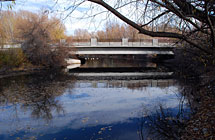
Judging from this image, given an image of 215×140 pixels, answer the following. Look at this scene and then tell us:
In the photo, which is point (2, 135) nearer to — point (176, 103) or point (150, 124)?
point (150, 124)

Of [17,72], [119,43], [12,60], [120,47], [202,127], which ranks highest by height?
[119,43]

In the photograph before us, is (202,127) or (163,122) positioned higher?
(202,127)

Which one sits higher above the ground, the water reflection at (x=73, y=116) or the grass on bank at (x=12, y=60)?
the grass on bank at (x=12, y=60)

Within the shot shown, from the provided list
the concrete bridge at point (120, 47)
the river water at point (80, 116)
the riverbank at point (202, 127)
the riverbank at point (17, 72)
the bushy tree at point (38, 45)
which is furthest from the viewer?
the concrete bridge at point (120, 47)

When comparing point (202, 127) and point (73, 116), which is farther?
point (73, 116)

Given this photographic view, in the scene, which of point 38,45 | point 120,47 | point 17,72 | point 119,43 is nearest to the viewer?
point 17,72

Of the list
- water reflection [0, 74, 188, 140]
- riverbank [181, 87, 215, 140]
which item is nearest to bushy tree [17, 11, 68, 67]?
water reflection [0, 74, 188, 140]

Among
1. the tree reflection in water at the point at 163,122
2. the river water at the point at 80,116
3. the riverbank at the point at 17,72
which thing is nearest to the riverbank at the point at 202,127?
the tree reflection in water at the point at 163,122

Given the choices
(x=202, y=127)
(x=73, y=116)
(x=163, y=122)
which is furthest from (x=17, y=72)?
(x=202, y=127)

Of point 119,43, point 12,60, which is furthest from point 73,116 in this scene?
point 119,43

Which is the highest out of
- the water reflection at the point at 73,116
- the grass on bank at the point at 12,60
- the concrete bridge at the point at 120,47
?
the concrete bridge at the point at 120,47

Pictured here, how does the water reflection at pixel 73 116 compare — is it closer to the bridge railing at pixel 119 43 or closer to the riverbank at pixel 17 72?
the riverbank at pixel 17 72

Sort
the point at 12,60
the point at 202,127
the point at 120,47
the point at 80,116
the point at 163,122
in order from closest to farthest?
1. the point at 202,127
2. the point at 163,122
3. the point at 80,116
4. the point at 12,60
5. the point at 120,47

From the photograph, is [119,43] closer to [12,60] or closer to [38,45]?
[38,45]
